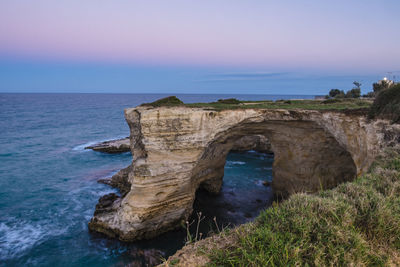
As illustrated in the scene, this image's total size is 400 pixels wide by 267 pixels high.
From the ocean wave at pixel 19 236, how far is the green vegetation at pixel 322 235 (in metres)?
13.0

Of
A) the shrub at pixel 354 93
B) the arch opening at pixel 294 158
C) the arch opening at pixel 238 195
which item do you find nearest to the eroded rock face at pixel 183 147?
the arch opening at pixel 294 158

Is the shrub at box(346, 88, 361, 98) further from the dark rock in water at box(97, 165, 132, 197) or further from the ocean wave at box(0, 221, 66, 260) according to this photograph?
the ocean wave at box(0, 221, 66, 260)

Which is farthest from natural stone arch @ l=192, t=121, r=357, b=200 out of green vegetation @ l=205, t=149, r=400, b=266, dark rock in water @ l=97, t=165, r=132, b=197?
green vegetation @ l=205, t=149, r=400, b=266

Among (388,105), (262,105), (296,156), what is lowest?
(296,156)

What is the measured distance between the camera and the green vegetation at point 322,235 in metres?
Result: 3.17

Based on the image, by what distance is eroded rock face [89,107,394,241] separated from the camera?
435 inches

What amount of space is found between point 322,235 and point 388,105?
9.43 meters

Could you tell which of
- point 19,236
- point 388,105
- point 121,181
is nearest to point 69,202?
point 121,181

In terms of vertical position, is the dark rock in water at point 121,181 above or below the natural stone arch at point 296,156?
below

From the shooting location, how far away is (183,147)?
11625 mm

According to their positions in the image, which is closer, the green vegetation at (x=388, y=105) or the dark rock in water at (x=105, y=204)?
the green vegetation at (x=388, y=105)

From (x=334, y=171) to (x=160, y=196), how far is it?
10845 millimetres

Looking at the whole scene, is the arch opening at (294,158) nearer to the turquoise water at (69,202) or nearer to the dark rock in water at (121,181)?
the turquoise water at (69,202)

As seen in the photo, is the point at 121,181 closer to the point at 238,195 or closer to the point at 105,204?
the point at 105,204
